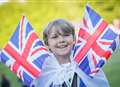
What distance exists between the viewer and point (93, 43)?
256 cm

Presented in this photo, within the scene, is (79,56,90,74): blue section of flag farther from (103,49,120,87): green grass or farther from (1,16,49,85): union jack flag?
(103,49,120,87): green grass

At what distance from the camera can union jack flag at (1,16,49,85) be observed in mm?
2592

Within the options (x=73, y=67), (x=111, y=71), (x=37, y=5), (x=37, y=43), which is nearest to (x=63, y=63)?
(x=73, y=67)

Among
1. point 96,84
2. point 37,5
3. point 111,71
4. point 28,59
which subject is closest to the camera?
point 96,84

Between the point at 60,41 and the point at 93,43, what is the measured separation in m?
0.19

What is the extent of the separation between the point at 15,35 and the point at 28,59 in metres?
0.14

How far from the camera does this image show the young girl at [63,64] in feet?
8.02

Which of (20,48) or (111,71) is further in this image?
(111,71)

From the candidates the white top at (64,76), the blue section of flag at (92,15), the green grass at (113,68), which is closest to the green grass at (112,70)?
the green grass at (113,68)

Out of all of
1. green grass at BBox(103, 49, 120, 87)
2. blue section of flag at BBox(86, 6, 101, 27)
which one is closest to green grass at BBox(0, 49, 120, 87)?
green grass at BBox(103, 49, 120, 87)

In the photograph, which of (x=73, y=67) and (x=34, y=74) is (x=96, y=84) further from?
(x=34, y=74)

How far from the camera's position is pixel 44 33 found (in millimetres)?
2492

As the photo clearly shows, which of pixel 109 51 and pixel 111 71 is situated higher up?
pixel 109 51

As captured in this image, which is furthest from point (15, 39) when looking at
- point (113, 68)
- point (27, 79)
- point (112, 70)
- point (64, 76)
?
point (113, 68)
